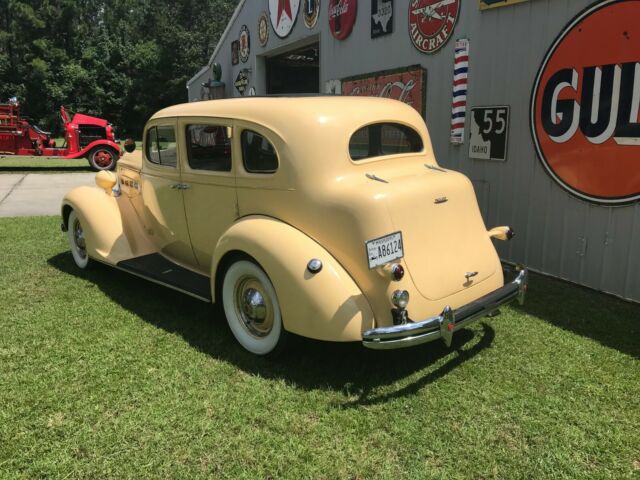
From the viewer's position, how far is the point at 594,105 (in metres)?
4.97

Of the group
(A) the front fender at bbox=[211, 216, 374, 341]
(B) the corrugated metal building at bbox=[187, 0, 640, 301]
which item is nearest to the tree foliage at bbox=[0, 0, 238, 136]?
(B) the corrugated metal building at bbox=[187, 0, 640, 301]

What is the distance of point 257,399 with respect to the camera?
Answer: 3.19 meters

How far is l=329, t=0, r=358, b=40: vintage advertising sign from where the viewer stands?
339 inches

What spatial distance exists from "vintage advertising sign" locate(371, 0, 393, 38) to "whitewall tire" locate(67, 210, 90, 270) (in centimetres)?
527

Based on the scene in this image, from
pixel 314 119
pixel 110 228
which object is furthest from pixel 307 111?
pixel 110 228

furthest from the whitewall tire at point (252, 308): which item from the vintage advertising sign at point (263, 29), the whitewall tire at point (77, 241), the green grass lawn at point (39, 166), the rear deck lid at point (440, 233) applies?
the green grass lawn at point (39, 166)

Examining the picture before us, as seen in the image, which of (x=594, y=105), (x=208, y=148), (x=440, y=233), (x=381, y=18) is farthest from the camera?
(x=381, y=18)

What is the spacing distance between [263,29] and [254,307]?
10459 millimetres

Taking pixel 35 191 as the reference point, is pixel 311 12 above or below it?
above

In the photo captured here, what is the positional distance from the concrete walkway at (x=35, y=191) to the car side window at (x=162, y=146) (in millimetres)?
5187

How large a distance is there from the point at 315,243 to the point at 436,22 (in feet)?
15.7

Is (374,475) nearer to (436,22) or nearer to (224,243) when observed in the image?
(224,243)

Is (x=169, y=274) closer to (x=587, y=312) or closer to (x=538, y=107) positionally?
(x=587, y=312)

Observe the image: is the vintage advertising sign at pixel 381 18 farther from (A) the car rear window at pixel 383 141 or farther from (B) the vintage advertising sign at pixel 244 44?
(B) the vintage advertising sign at pixel 244 44
